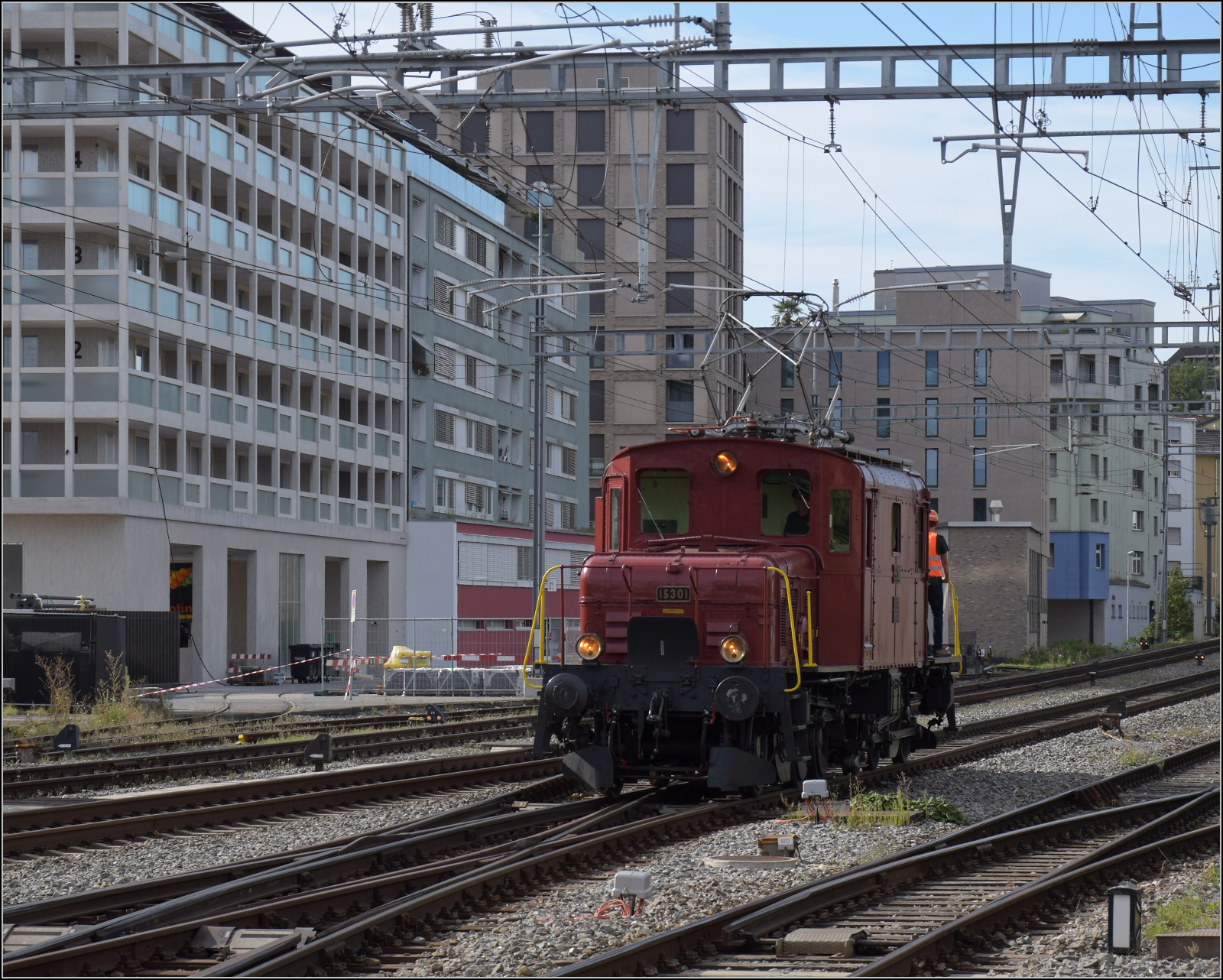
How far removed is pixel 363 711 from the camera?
31.7 meters

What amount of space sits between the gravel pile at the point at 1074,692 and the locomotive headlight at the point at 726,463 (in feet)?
44.3

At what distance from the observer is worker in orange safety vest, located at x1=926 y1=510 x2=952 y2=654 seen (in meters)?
20.0

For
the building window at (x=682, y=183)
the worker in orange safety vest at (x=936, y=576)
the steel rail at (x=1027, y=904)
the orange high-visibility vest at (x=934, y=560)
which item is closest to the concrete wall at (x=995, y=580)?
the building window at (x=682, y=183)

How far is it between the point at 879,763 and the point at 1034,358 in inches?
2938

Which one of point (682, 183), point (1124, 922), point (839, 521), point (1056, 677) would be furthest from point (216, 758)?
point (682, 183)

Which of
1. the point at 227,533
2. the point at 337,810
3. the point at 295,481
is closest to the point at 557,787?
the point at 337,810

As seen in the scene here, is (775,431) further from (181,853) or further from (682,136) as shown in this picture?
(682,136)

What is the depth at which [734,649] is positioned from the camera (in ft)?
47.7

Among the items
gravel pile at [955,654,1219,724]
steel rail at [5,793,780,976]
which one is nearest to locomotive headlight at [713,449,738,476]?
steel rail at [5,793,780,976]

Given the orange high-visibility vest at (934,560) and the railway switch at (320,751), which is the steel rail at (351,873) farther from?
the orange high-visibility vest at (934,560)

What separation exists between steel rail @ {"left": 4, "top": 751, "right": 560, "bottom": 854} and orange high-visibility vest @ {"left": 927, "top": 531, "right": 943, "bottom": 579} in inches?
213

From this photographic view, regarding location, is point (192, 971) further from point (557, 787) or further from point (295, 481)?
point (295, 481)

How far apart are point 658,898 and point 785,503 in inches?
245

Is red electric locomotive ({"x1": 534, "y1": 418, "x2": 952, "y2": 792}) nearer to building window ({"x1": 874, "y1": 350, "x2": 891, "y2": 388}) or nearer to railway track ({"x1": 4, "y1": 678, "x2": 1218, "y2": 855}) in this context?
railway track ({"x1": 4, "y1": 678, "x2": 1218, "y2": 855})
